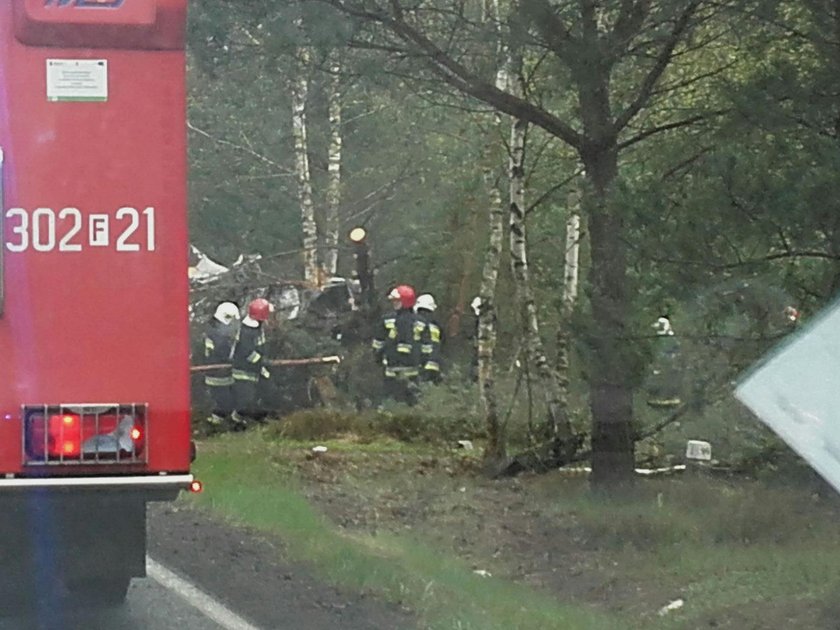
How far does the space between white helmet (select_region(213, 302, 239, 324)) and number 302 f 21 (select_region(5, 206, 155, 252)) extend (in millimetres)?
13248

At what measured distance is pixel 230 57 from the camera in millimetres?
11203

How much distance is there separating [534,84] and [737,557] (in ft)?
14.0

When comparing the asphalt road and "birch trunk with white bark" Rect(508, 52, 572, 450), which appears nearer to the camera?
the asphalt road

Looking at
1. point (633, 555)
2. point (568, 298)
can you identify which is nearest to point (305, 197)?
point (568, 298)

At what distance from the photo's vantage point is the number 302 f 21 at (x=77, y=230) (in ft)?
20.0

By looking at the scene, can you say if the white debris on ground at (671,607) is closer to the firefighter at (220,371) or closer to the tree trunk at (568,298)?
the tree trunk at (568,298)

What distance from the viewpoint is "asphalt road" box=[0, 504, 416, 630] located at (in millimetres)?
7734

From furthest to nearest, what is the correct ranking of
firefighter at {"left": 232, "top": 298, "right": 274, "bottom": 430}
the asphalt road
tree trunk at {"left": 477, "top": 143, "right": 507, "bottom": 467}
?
firefighter at {"left": 232, "top": 298, "right": 274, "bottom": 430}, tree trunk at {"left": 477, "top": 143, "right": 507, "bottom": 467}, the asphalt road

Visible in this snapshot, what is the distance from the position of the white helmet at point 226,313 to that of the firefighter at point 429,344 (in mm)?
2292

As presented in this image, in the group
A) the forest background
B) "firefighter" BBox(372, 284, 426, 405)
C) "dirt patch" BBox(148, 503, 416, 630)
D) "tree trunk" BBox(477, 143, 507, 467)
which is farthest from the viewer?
"firefighter" BBox(372, 284, 426, 405)

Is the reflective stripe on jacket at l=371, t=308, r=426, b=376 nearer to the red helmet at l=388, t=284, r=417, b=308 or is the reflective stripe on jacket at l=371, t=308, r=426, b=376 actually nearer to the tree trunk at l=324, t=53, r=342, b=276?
the red helmet at l=388, t=284, r=417, b=308

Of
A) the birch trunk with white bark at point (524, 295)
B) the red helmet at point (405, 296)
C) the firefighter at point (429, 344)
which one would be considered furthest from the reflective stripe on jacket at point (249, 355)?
the birch trunk with white bark at point (524, 295)

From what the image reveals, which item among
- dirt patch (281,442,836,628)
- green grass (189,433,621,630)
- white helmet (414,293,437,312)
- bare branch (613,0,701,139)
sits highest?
bare branch (613,0,701,139)

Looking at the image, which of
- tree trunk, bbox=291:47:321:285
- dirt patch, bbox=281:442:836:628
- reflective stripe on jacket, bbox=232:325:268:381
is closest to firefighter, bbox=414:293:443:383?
reflective stripe on jacket, bbox=232:325:268:381
